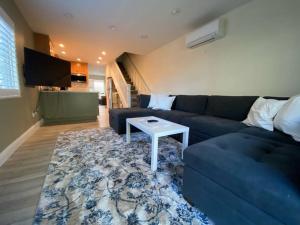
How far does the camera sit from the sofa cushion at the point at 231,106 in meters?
2.20

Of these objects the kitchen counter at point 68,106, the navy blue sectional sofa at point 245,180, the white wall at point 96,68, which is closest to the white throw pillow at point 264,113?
the navy blue sectional sofa at point 245,180

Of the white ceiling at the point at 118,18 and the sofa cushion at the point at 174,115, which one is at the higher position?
the white ceiling at the point at 118,18

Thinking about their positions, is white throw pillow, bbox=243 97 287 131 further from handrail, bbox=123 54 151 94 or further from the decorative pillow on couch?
handrail, bbox=123 54 151 94

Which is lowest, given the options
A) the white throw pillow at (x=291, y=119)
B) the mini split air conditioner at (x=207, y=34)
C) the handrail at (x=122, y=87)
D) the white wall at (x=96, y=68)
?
the white throw pillow at (x=291, y=119)

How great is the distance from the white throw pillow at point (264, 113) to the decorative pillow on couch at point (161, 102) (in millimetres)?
1867

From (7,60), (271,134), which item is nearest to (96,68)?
(7,60)

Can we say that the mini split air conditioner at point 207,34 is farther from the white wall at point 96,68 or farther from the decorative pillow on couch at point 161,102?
the white wall at point 96,68

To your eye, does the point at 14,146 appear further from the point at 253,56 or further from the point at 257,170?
the point at 253,56

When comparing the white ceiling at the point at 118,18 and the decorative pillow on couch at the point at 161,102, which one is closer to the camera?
the white ceiling at the point at 118,18

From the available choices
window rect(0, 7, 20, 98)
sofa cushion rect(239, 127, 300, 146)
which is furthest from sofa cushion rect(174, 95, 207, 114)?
window rect(0, 7, 20, 98)

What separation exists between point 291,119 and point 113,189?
1869 millimetres

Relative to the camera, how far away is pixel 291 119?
4.69 ft

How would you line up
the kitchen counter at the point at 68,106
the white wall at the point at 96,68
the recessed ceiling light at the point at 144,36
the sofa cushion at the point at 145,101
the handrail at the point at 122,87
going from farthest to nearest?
the white wall at the point at 96,68
the handrail at the point at 122,87
the sofa cushion at the point at 145,101
the kitchen counter at the point at 68,106
the recessed ceiling light at the point at 144,36

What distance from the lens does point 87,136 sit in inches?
115
